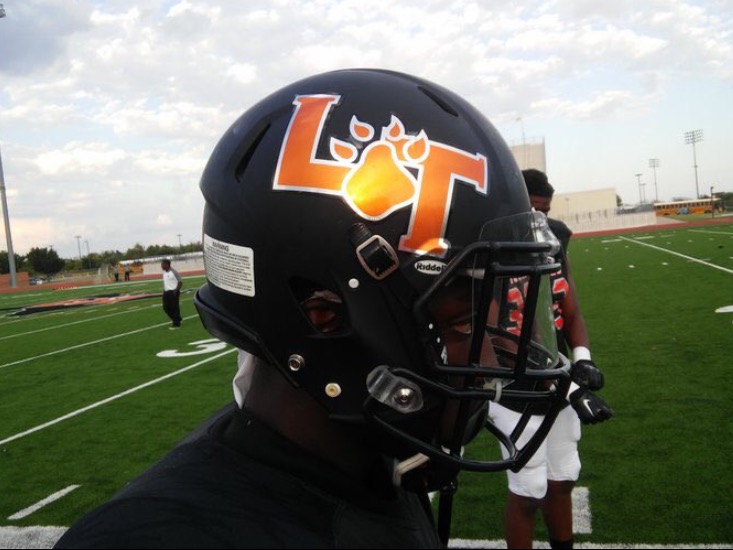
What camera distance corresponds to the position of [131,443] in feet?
19.9

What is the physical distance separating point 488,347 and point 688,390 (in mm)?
5513

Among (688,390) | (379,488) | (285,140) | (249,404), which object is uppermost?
(285,140)

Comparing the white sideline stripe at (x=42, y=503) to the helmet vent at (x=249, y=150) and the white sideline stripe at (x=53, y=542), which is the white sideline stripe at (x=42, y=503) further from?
the helmet vent at (x=249, y=150)

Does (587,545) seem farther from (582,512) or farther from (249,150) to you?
(249,150)

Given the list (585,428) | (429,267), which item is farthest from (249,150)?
(585,428)

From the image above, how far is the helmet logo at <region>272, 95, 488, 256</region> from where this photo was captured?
1482mm

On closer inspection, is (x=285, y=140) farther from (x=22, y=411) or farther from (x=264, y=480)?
(x=22, y=411)

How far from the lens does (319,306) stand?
1.49 m

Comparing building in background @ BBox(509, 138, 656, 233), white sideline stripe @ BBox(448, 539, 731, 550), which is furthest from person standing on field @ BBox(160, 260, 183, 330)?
building in background @ BBox(509, 138, 656, 233)

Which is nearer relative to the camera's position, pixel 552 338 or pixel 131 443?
pixel 552 338

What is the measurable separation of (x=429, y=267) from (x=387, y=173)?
9.4 inches

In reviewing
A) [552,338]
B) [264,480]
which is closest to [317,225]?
[264,480]

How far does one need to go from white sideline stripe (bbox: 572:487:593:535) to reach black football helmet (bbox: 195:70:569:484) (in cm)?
245

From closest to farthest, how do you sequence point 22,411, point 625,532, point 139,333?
point 625,532 → point 22,411 → point 139,333
